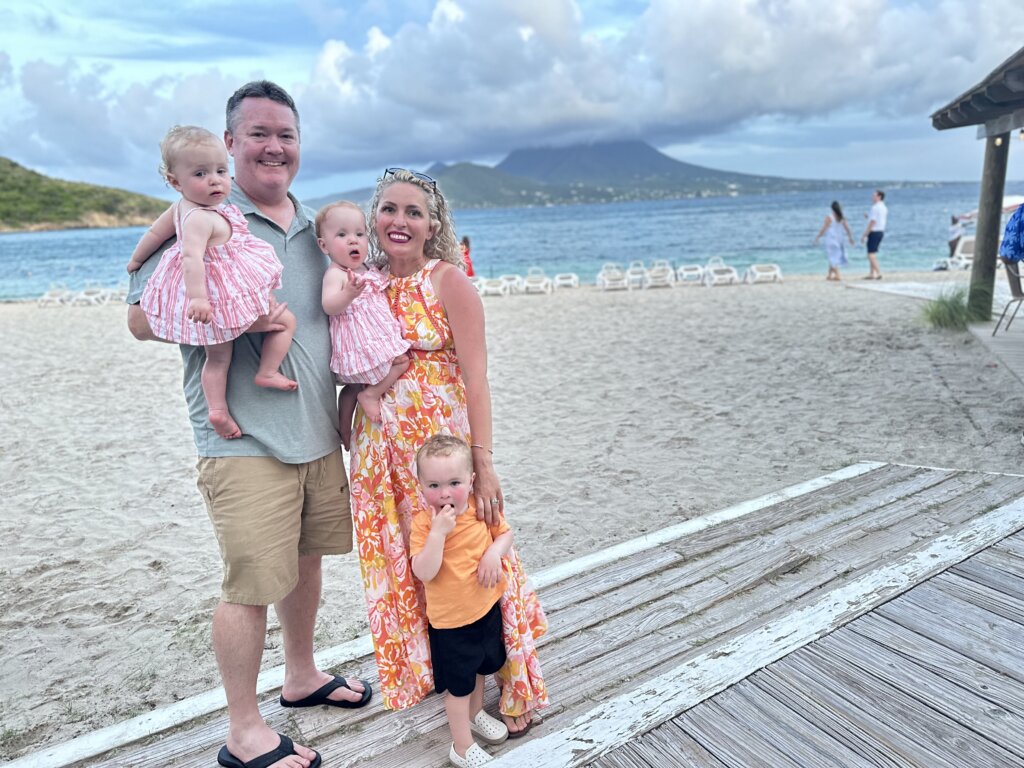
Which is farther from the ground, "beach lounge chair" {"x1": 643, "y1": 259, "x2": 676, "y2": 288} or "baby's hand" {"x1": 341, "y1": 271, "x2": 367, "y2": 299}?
"baby's hand" {"x1": 341, "y1": 271, "x2": 367, "y2": 299}

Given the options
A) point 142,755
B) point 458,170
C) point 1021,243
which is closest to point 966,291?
point 1021,243

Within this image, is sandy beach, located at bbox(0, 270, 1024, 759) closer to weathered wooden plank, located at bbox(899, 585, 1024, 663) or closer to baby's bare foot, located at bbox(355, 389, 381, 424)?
baby's bare foot, located at bbox(355, 389, 381, 424)

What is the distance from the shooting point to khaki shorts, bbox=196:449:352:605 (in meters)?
1.98

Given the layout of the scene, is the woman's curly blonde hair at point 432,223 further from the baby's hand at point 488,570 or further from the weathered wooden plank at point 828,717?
the weathered wooden plank at point 828,717

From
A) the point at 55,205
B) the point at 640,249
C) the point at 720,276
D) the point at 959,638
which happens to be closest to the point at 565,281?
the point at 720,276

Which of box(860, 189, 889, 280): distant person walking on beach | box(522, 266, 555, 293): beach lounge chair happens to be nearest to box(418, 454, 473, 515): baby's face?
box(860, 189, 889, 280): distant person walking on beach

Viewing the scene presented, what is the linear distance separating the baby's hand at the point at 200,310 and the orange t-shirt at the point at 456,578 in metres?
0.81

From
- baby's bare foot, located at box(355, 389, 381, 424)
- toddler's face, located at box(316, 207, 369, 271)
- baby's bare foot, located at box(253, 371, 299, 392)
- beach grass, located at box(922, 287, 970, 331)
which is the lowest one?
beach grass, located at box(922, 287, 970, 331)

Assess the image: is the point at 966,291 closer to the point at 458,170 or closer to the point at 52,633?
the point at 52,633

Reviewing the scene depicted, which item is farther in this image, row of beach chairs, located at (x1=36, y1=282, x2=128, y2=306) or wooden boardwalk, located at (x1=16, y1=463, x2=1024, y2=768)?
row of beach chairs, located at (x1=36, y1=282, x2=128, y2=306)

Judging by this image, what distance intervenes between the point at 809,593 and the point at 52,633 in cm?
351

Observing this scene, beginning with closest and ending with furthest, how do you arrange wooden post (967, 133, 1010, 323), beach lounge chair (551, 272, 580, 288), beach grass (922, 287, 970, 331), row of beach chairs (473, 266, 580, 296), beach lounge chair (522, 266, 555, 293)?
wooden post (967, 133, 1010, 323), beach grass (922, 287, 970, 331), row of beach chairs (473, 266, 580, 296), beach lounge chair (522, 266, 555, 293), beach lounge chair (551, 272, 580, 288)

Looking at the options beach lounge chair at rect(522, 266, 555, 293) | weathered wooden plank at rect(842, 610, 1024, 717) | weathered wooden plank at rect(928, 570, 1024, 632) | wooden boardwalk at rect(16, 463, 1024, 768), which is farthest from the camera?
beach lounge chair at rect(522, 266, 555, 293)

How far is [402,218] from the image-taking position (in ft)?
6.80
